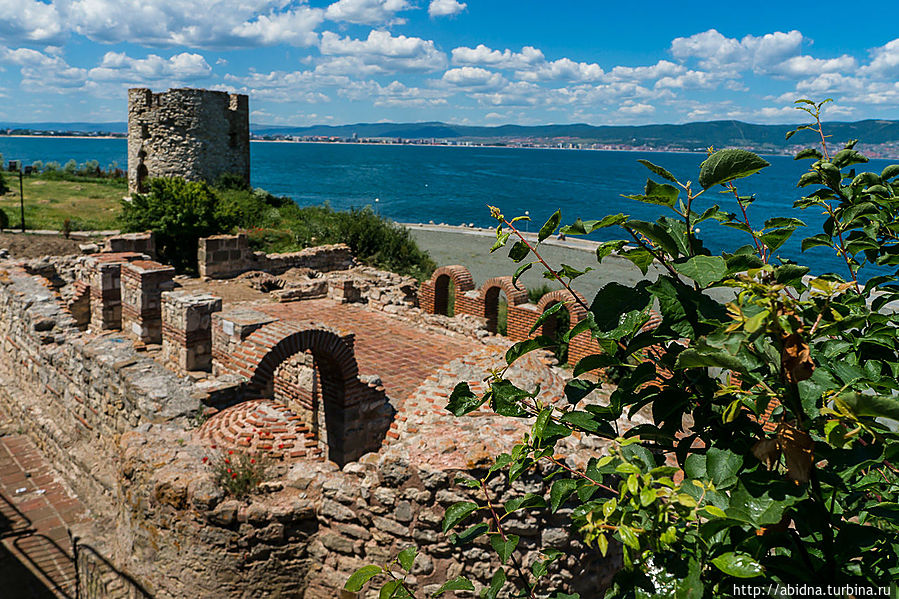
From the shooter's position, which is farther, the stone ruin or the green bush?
the green bush

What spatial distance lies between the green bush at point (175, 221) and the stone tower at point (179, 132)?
10.2 metres

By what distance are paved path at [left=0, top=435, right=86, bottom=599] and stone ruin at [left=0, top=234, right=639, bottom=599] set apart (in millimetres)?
253

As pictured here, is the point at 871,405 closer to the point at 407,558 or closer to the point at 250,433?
the point at 407,558

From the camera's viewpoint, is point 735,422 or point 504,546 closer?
point 735,422

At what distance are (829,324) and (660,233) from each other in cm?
49

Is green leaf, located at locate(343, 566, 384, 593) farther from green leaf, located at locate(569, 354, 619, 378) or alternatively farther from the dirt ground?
the dirt ground

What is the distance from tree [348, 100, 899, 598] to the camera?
5.05 feet

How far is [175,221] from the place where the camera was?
1889 cm

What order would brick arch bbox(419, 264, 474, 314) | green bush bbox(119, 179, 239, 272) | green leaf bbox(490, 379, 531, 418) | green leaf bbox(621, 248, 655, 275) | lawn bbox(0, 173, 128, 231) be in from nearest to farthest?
1. green leaf bbox(621, 248, 655, 275)
2. green leaf bbox(490, 379, 531, 418)
3. brick arch bbox(419, 264, 474, 314)
4. green bush bbox(119, 179, 239, 272)
5. lawn bbox(0, 173, 128, 231)

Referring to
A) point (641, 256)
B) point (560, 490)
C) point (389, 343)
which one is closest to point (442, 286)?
point (389, 343)

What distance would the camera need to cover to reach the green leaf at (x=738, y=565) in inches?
59.4

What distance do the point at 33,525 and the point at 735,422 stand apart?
356 inches

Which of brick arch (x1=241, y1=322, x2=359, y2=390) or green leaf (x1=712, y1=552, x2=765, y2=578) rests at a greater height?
green leaf (x1=712, y1=552, x2=765, y2=578)

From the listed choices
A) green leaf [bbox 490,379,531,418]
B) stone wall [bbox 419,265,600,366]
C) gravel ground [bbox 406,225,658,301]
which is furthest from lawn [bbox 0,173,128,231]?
green leaf [bbox 490,379,531,418]
